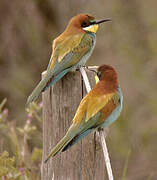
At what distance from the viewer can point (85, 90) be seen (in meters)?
2.37

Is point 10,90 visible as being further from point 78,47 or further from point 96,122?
point 96,122

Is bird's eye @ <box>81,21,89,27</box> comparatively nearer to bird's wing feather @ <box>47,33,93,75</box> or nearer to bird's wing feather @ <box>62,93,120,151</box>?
bird's wing feather @ <box>47,33,93,75</box>

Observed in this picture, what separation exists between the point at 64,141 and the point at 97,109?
30cm

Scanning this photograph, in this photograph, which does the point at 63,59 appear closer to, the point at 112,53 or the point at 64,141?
the point at 64,141

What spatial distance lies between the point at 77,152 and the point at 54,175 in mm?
168

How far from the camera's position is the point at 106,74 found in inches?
96.3

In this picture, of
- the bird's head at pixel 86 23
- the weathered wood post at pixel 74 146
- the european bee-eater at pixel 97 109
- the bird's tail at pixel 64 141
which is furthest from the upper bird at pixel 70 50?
the bird's tail at pixel 64 141

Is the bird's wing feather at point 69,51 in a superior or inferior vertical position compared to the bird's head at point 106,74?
superior

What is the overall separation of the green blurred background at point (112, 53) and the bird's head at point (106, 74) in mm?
3656

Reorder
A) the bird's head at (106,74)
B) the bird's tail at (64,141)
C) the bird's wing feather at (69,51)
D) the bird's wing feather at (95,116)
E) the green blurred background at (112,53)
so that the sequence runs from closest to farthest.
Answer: the bird's tail at (64,141) < the bird's wing feather at (95,116) < the bird's head at (106,74) < the bird's wing feather at (69,51) < the green blurred background at (112,53)

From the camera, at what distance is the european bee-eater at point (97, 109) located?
86.7 inches

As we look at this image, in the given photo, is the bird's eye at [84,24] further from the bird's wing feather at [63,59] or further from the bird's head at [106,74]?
the bird's head at [106,74]

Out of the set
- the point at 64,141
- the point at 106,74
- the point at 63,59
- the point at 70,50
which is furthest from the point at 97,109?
the point at 70,50

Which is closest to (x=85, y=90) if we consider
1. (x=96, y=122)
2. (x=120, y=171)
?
(x=96, y=122)
